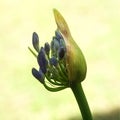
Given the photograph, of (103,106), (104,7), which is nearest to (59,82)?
(103,106)

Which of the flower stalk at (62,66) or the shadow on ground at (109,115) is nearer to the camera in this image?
the flower stalk at (62,66)

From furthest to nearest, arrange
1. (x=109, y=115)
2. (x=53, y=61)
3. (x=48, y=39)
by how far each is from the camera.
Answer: (x=48, y=39)
(x=109, y=115)
(x=53, y=61)

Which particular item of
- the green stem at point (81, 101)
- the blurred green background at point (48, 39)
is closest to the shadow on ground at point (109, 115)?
the blurred green background at point (48, 39)

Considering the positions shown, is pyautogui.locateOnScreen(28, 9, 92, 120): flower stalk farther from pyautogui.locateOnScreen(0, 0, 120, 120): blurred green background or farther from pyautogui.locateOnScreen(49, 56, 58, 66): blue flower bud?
pyautogui.locateOnScreen(0, 0, 120, 120): blurred green background

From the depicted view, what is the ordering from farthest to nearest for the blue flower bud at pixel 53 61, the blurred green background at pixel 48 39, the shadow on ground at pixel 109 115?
the blurred green background at pixel 48 39
the shadow on ground at pixel 109 115
the blue flower bud at pixel 53 61

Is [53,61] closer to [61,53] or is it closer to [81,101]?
[61,53]

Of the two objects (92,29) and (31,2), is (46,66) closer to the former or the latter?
(92,29)

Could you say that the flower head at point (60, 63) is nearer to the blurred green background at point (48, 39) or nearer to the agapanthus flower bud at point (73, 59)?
the agapanthus flower bud at point (73, 59)

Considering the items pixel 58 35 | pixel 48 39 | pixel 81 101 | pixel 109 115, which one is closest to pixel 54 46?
pixel 58 35
